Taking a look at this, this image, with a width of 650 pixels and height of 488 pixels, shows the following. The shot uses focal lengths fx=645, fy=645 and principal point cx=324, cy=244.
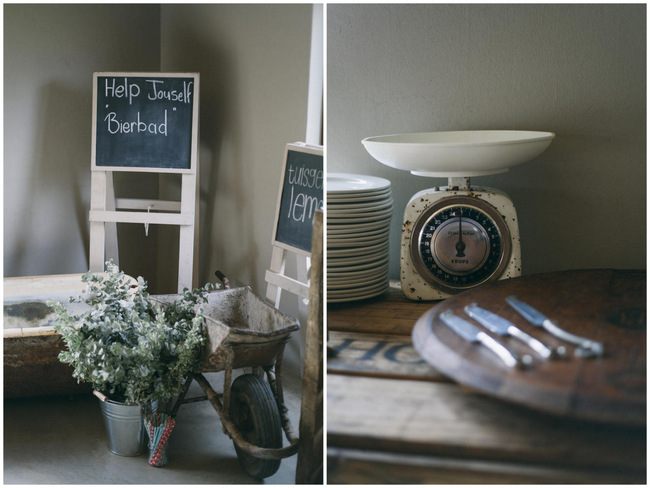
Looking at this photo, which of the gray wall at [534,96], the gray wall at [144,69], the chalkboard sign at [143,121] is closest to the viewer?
the gray wall at [534,96]

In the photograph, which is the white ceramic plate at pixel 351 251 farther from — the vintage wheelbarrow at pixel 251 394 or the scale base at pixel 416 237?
the vintage wheelbarrow at pixel 251 394

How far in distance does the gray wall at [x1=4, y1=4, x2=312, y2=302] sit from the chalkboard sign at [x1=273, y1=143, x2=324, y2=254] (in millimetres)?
245

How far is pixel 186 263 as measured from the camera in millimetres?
2887

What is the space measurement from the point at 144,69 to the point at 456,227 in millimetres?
2461

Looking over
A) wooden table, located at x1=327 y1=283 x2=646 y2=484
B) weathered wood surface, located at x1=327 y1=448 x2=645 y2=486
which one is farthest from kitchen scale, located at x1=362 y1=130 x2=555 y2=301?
weathered wood surface, located at x1=327 y1=448 x2=645 y2=486

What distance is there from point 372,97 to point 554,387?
2.55 feet

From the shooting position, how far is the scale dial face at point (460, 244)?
1.23 metres

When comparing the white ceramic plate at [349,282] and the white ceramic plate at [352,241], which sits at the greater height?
the white ceramic plate at [352,241]

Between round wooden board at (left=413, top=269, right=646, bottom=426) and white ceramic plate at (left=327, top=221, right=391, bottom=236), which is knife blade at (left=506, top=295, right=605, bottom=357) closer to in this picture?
round wooden board at (left=413, top=269, right=646, bottom=426)

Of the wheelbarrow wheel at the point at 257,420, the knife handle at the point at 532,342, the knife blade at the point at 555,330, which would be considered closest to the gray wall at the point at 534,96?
the knife blade at the point at 555,330

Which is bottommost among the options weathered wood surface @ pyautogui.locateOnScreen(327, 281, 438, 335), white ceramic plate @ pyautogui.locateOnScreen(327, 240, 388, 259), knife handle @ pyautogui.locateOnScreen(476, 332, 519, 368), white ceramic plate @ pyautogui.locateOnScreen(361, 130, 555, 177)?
weathered wood surface @ pyautogui.locateOnScreen(327, 281, 438, 335)

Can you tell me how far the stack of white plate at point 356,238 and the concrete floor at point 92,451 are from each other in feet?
3.45

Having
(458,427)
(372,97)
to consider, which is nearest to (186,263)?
(372,97)

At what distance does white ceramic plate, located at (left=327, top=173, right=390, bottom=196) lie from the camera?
121 centimetres
